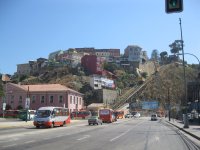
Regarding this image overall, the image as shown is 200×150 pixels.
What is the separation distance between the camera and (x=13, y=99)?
101 meters

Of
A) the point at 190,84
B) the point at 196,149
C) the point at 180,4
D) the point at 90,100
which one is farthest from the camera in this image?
the point at 90,100

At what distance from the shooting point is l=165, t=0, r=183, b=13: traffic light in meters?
15.2

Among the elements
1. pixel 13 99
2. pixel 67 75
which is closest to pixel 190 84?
pixel 13 99

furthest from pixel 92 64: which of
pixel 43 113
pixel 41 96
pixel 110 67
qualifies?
pixel 43 113

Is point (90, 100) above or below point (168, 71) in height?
below

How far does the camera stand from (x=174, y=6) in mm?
15203

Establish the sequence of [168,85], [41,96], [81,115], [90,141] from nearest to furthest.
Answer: [90,141] < [81,115] < [41,96] < [168,85]

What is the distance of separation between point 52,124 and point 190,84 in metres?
63.8

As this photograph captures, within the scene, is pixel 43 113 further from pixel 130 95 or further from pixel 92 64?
pixel 92 64

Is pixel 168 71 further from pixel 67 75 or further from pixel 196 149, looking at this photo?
pixel 196 149

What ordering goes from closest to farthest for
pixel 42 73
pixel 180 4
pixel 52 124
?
pixel 180 4 → pixel 52 124 → pixel 42 73

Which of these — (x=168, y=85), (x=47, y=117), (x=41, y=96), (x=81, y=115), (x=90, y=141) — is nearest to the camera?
(x=90, y=141)

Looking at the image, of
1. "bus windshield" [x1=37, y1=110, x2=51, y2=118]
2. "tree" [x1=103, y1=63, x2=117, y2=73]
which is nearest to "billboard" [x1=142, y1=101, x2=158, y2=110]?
"tree" [x1=103, y1=63, x2=117, y2=73]

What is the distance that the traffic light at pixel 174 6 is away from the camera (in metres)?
15.2
